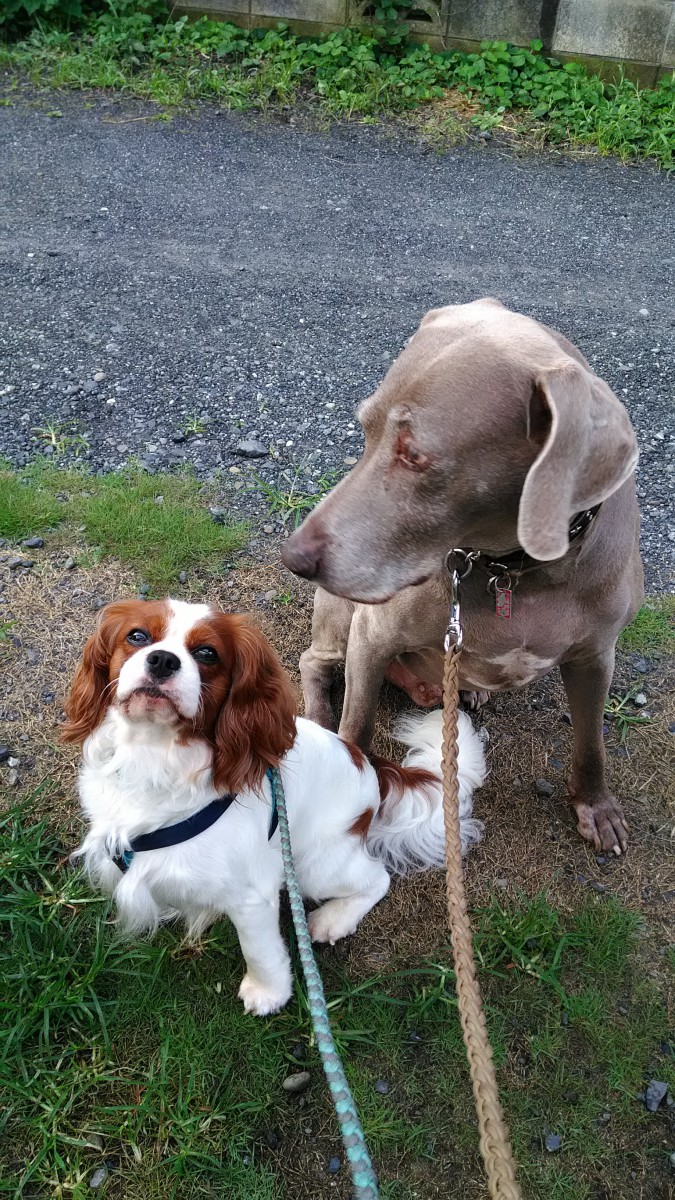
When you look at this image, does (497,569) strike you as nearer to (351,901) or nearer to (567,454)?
(567,454)

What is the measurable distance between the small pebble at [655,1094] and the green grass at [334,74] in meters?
6.25

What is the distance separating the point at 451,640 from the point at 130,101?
20.3 ft

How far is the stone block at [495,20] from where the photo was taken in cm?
667

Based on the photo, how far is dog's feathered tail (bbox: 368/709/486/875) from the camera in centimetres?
261

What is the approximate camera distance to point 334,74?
6.66m

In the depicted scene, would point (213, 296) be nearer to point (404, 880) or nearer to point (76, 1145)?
point (404, 880)

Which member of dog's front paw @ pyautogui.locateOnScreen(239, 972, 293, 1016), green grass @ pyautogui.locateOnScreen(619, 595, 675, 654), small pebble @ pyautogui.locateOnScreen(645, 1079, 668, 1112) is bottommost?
small pebble @ pyautogui.locateOnScreen(645, 1079, 668, 1112)

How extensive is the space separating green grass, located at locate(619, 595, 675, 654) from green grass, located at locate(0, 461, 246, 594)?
163 cm

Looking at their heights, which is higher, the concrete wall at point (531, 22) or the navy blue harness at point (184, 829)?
the concrete wall at point (531, 22)

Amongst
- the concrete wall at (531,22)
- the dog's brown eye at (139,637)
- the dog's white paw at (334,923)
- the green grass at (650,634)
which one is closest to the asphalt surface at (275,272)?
the green grass at (650,634)

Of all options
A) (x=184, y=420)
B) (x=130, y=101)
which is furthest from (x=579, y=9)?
(x=184, y=420)

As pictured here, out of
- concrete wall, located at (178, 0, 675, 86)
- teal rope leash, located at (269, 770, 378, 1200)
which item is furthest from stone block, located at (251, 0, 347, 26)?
teal rope leash, located at (269, 770, 378, 1200)

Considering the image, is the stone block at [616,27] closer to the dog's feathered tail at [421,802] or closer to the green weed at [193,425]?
the green weed at [193,425]

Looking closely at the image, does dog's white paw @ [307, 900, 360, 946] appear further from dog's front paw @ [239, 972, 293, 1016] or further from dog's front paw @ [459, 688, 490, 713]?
dog's front paw @ [459, 688, 490, 713]
